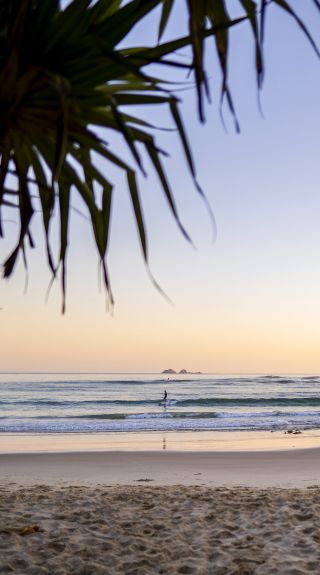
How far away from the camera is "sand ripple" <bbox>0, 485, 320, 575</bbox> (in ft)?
11.9

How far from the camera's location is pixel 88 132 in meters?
1.64

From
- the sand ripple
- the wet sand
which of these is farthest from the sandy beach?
the wet sand

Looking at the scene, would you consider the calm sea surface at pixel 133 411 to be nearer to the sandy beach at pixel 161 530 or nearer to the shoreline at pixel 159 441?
the shoreline at pixel 159 441

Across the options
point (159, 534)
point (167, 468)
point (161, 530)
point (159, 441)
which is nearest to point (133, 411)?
point (159, 441)

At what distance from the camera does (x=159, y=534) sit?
4.41 meters

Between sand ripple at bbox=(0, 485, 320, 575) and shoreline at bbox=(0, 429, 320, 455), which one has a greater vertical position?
sand ripple at bbox=(0, 485, 320, 575)

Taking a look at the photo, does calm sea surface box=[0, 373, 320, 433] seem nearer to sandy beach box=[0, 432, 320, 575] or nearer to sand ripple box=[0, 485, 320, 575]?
sandy beach box=[0, 432, 320, 575]

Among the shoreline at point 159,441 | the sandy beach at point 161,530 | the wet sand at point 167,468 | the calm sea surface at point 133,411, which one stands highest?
the sandy beach at point 161,530

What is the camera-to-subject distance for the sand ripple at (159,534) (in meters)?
3.63

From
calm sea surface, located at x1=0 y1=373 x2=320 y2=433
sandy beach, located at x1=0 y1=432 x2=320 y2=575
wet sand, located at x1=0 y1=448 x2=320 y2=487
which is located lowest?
calm sea surface, located at x1=0 y1=373 x2=320 y2=433

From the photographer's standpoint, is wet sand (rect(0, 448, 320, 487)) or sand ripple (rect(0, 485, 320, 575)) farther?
wet sand (rect(0, 448, 320, 487))

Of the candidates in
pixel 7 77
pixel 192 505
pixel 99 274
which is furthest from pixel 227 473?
pixel 7 77

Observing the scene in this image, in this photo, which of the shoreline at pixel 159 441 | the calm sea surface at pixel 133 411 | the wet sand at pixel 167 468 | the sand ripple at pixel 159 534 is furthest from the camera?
the calm sea surface at pixel 133 411

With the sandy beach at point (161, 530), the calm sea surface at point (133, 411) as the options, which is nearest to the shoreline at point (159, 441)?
the calm sea surface at point (133, 411)
